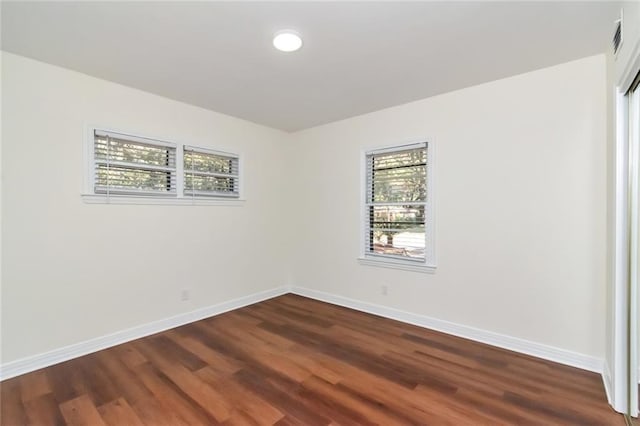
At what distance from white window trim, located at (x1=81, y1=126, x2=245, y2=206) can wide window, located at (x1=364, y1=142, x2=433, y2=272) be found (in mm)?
1802

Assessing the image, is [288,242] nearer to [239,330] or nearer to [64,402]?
[239,330]

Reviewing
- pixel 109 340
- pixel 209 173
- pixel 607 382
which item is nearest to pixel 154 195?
pixel 209 173

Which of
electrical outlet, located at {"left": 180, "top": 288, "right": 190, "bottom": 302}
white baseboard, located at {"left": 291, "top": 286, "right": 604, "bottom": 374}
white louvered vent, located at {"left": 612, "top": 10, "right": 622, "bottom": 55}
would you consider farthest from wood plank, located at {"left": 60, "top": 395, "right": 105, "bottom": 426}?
white louvered vent, located at {"left": 612, "top": 10, "right": 622, "bottom": 55}

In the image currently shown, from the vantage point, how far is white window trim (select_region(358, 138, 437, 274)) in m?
3.29

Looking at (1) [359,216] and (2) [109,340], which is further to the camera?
(1) [359,216]

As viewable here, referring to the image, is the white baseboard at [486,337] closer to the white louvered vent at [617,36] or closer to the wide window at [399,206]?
the wide window at [399,206]

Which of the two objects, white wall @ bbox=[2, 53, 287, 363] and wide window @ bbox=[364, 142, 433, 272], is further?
wide window @ bbox=[364, 142, 433, 272]

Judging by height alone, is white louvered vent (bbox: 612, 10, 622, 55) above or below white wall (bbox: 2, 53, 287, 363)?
above

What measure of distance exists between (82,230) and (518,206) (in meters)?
4.05

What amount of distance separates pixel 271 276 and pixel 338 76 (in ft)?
9.83

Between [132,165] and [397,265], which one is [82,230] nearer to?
[132,165]

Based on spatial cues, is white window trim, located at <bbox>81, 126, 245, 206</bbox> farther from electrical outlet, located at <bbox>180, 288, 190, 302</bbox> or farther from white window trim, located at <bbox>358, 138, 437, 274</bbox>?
white window trim, located at <bbox>358, 138, 437, 274</bbox>

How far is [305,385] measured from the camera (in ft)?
7.33

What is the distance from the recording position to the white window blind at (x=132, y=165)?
9.42ft
